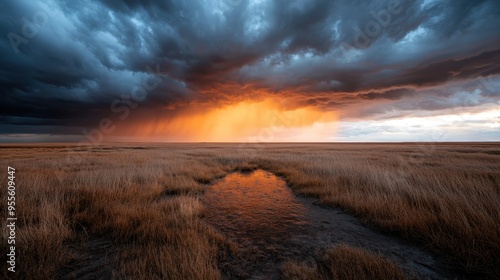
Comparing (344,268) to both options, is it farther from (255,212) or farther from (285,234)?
(255,212)

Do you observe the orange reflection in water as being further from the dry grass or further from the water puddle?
the dry grass

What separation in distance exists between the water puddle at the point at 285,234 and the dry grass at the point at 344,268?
336 mm

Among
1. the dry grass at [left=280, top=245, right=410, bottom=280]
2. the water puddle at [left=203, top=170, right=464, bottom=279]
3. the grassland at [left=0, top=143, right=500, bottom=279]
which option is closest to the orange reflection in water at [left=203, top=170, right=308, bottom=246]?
the water puddle at [left=203, top=170, right=464, bottom=279]

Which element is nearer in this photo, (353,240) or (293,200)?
(353,240)

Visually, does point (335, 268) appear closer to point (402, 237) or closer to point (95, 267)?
point (402, 237)

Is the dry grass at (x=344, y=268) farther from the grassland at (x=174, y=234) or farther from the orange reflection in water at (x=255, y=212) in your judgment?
the orange reflection in water at (x=255, y=212)

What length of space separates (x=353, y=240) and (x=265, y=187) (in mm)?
6078

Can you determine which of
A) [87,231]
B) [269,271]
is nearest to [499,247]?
[269,271]

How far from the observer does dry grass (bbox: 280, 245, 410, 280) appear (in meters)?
3.02

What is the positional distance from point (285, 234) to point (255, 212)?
6.07 ft

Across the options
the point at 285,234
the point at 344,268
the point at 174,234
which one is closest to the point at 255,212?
the point at 285,234

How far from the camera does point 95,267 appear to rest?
342 cm

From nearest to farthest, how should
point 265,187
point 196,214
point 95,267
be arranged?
Answer: point 95,267, point 196,214, point 265,187

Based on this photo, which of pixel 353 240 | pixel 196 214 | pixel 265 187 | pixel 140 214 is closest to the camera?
pixel 353 240
